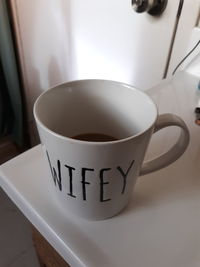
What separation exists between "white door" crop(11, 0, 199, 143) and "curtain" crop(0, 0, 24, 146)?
0.18 feet

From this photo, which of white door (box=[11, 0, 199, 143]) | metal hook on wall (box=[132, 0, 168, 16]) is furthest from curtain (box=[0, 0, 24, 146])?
metal hook on wall (box=[132, 0, 168, 16])

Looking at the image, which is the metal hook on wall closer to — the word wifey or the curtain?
the word wifey

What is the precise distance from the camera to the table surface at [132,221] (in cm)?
29

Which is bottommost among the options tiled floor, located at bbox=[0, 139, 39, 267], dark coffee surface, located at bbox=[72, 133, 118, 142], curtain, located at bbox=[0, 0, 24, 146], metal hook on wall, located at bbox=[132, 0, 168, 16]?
tiled floor, located at bbox=[0, 139, 39, 267]

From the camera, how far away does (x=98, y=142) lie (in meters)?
0.24

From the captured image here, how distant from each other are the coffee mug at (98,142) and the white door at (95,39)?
15.4 inches

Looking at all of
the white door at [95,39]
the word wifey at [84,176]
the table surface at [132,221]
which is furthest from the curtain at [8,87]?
the word wifey at [84,176]

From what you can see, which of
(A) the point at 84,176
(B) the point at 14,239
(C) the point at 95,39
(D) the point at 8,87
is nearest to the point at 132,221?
(A) the point at 84,176

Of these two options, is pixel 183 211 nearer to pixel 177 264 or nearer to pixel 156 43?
pixel 177 264

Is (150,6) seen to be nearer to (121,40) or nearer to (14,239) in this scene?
(121,40)

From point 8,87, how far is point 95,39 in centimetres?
72

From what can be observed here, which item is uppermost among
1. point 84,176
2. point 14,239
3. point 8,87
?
point 84,176

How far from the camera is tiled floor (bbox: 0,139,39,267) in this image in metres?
1.12

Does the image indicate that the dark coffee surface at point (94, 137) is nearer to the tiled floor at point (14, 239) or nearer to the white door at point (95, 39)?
the white door at point (95, 39)
